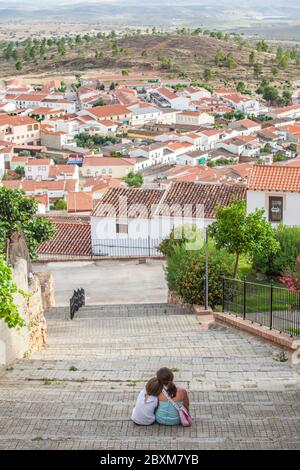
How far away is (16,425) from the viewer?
24.9 feet

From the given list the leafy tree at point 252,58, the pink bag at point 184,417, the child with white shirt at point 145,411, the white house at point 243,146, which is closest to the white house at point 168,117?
the white house at point 243,146

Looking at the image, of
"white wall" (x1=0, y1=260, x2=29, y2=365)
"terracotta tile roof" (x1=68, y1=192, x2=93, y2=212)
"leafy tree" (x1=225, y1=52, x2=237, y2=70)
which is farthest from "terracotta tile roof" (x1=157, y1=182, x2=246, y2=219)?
"leafy tree" (x1=225, y1=52, x2=237, y2=70)

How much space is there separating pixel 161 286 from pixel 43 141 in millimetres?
82868

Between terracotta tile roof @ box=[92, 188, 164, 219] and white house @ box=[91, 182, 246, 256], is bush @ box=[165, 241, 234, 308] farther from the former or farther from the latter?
terracotta tile roof @ box=[92, 188, 164, 219]

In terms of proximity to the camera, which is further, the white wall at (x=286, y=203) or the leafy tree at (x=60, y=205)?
the leafy tree at (x=60, y=205)

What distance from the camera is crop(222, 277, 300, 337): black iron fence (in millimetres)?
12273

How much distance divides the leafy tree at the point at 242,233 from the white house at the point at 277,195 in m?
4.93

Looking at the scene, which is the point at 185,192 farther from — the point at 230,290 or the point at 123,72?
the point at 123,72

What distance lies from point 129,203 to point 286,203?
7926 mm

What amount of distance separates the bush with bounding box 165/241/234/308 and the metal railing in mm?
2156

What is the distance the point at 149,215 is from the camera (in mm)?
27000

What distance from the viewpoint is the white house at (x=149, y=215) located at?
87.3 feet

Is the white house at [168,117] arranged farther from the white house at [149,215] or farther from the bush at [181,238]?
the bush at [181,238]

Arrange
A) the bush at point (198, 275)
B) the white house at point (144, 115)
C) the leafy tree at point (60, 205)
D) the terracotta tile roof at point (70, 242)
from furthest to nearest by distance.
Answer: the white house at point (144, 115) < the leafy tree at point (60, 205) < the terracotta tile roof at point (70, 242) < the bush at point (198, 275)
